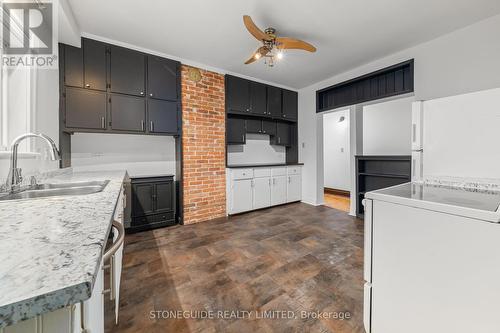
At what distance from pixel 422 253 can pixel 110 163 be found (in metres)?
3.51

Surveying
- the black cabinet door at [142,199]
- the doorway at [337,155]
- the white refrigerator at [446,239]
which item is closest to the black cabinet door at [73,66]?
the black cabinet door at [142,199]

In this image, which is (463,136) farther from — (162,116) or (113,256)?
(162,116)

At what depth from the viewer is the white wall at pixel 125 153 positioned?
9.21ft

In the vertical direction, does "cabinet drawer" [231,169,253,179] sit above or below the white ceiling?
below

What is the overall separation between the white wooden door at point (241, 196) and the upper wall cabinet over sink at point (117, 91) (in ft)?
4.53

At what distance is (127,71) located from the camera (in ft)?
9.07

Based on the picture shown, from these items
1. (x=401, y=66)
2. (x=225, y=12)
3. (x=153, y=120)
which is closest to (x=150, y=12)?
(x=225, y=12)

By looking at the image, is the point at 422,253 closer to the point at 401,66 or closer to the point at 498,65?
the point at 498,65

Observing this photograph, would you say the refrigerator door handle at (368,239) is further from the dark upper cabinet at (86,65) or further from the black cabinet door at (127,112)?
the dark upper cabinet at (86,65)

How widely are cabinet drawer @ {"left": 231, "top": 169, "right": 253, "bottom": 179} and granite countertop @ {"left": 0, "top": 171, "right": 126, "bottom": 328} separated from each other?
283 cm

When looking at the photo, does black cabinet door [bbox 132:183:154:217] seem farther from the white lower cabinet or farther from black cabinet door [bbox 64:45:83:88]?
black cabinet door [bbox 64:45:83:88]

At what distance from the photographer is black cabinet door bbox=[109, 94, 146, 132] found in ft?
8.80

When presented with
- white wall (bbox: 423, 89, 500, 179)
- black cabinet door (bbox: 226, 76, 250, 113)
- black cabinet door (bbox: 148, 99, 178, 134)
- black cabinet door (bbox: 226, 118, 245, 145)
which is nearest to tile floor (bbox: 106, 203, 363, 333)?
white wall (bbox: 423, 89, 500, 179)

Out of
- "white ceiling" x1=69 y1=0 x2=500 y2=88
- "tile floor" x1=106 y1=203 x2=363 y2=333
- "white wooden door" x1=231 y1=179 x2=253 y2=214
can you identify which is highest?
"white ceiling" x1=69 y1=0 x2=500 y2=88
